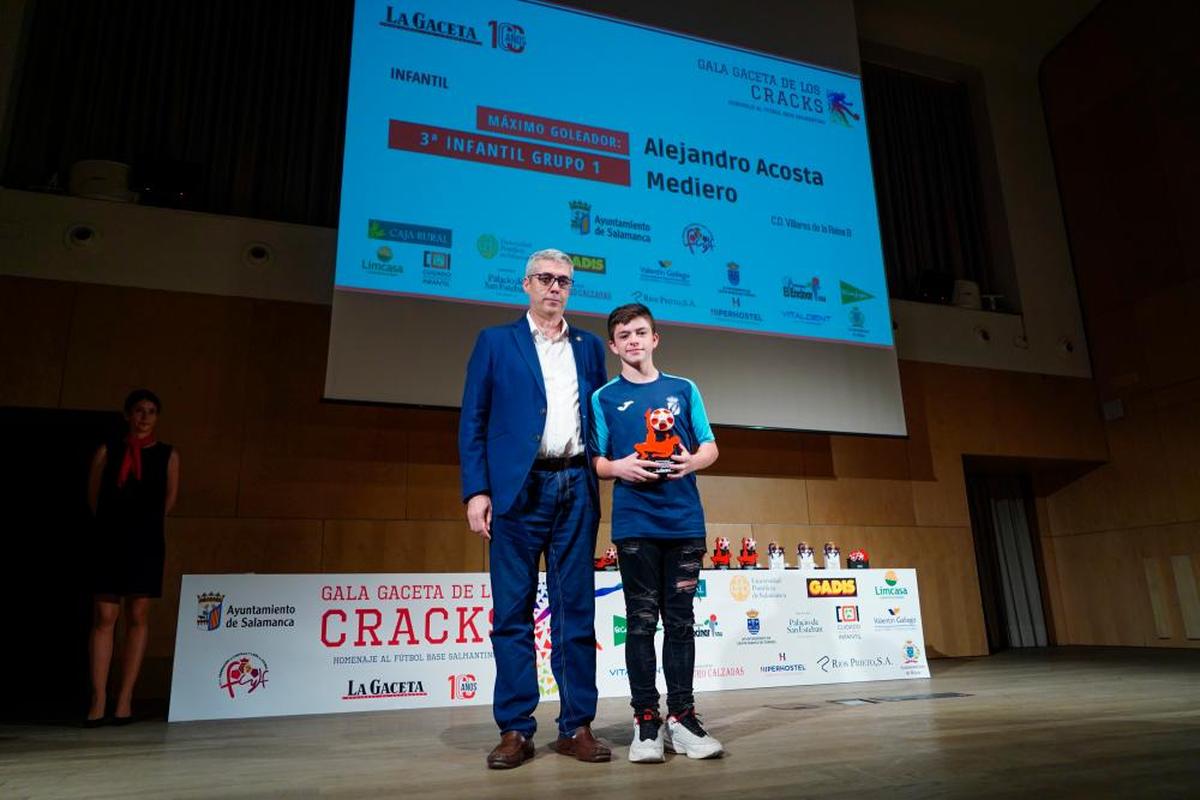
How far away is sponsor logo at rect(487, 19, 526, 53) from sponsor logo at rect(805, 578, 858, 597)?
10.7 ft

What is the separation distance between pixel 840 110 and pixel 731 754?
4.48m

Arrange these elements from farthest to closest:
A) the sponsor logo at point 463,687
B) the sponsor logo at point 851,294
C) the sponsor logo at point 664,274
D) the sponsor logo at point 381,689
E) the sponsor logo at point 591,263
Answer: the sponsor logo at point 851,294
the sponsor logo at point 664,274
the sponsor logo at point 591,263
the sponsor logo at point 463,687
the sponsor logo at point 381,689

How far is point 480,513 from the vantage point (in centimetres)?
187

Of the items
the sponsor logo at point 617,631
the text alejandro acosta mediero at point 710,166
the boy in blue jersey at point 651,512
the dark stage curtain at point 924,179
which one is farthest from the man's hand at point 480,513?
the dark stage curtain at point 924,179

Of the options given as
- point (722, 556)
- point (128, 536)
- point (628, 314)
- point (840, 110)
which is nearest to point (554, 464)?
point (628, 314)

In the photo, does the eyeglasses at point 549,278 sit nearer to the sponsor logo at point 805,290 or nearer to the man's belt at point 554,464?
the man's belt at point 554,464

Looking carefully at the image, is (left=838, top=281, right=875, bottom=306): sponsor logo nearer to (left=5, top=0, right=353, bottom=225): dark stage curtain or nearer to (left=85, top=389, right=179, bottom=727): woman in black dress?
(left=5, top=0, right=353, bottom=225): dark stage curtain

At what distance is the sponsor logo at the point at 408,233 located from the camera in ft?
12.7

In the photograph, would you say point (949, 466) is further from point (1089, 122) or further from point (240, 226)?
point (240, 226)

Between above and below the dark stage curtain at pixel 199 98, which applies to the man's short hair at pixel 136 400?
below

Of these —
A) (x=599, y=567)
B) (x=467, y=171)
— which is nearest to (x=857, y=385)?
(x=599, y=567)

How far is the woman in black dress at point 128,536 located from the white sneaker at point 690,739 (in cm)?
210

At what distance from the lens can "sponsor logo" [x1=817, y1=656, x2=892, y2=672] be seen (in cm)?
369

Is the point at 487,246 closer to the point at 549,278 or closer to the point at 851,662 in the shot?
the point at 549,278
